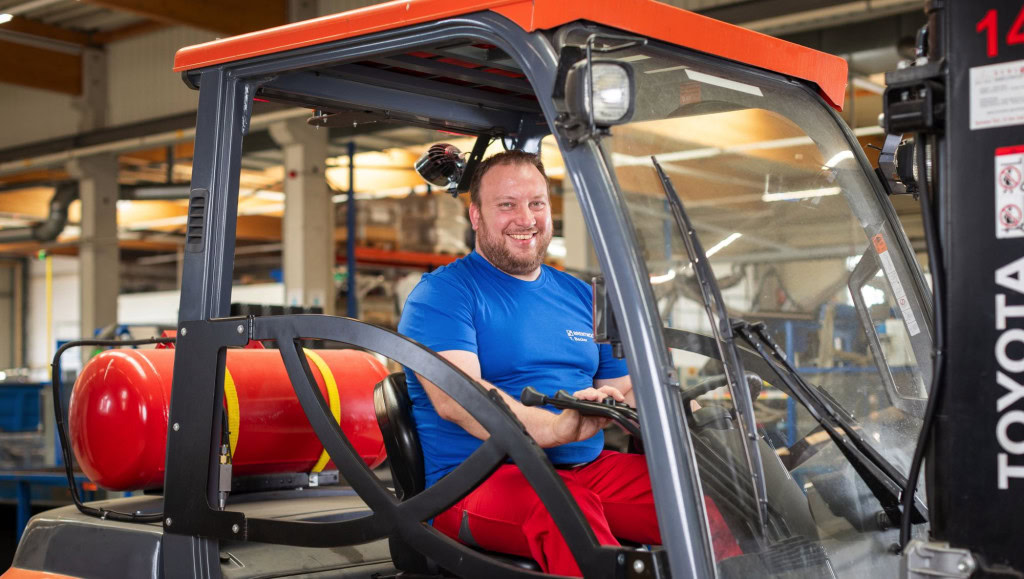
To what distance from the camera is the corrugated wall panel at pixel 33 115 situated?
15.4 meters

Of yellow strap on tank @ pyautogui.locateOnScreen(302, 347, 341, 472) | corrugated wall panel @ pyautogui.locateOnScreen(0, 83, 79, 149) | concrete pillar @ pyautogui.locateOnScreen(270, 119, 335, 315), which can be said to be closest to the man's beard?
yellow strap on tank @ pyautogui.locateOnScreen(302, 347, 341, 472)

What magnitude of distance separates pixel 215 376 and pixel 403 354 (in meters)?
0.61

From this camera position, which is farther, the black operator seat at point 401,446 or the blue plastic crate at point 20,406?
the blue plastic crate at point 20,406

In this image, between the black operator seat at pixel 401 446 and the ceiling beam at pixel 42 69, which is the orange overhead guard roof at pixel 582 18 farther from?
the ceiling beam at pixel 42 69

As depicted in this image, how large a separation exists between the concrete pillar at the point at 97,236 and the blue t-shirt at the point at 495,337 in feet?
43.8

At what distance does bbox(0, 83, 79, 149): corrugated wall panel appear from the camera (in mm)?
15352

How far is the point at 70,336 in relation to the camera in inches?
1075

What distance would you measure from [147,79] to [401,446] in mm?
12822

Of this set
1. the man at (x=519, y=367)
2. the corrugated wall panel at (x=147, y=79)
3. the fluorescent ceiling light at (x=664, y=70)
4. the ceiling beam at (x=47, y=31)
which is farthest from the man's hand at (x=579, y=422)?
the ceiling beam at (x=47, y=31)

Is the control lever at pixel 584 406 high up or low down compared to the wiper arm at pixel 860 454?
up

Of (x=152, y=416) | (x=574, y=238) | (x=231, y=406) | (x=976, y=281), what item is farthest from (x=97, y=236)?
(x=976, y=281)

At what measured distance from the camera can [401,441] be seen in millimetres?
2871

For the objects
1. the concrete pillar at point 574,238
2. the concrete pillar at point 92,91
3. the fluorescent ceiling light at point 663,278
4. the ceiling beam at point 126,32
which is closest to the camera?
the fluorescent ceiling light at point 663,278

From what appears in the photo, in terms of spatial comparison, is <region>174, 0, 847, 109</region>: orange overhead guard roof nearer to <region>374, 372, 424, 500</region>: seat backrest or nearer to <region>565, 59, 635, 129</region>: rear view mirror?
<region>565, 59, 635, 129</region>: rear view mirror
